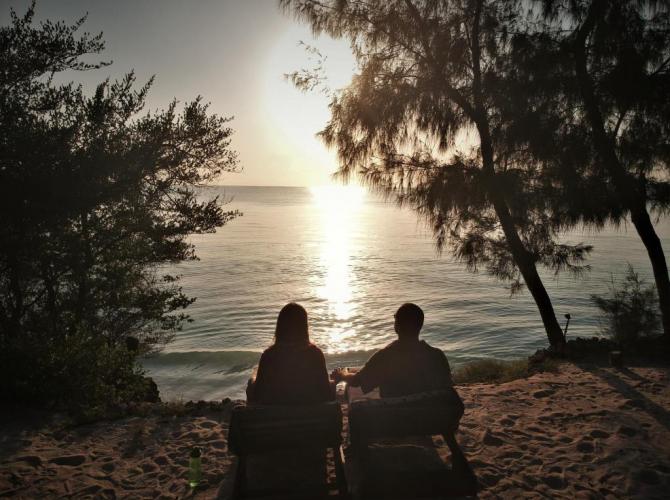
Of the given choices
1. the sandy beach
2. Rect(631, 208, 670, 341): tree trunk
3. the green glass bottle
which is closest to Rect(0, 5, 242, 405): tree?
the sandy beach

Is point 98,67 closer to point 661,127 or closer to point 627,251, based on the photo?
point 661,127

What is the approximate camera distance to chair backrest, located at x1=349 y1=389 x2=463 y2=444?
14.2 feet

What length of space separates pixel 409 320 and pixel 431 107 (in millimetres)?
5079

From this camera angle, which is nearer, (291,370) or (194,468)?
(291,370)

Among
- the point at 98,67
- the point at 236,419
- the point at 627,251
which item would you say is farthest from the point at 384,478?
the point at 627,251

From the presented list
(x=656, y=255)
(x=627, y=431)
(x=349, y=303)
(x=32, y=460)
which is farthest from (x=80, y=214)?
(x=349, y=303)

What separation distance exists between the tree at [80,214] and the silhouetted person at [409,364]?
453 centimetres

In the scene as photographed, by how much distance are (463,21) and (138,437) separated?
28.7ft

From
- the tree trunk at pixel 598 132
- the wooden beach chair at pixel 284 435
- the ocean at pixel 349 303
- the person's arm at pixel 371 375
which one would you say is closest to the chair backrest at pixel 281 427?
the wooden beach chair at pixel 284 435

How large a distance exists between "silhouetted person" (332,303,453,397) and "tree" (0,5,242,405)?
4.53m

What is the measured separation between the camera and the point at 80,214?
790 centimetres

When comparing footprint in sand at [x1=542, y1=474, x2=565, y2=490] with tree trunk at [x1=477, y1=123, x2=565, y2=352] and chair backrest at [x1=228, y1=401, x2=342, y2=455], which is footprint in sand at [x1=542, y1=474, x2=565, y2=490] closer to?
chair backrest at [x1=228, y1=401, x2=342, y2=455]

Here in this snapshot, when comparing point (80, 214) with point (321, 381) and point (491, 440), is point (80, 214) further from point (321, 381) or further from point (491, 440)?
point (491, 440)

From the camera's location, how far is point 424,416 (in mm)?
4324
